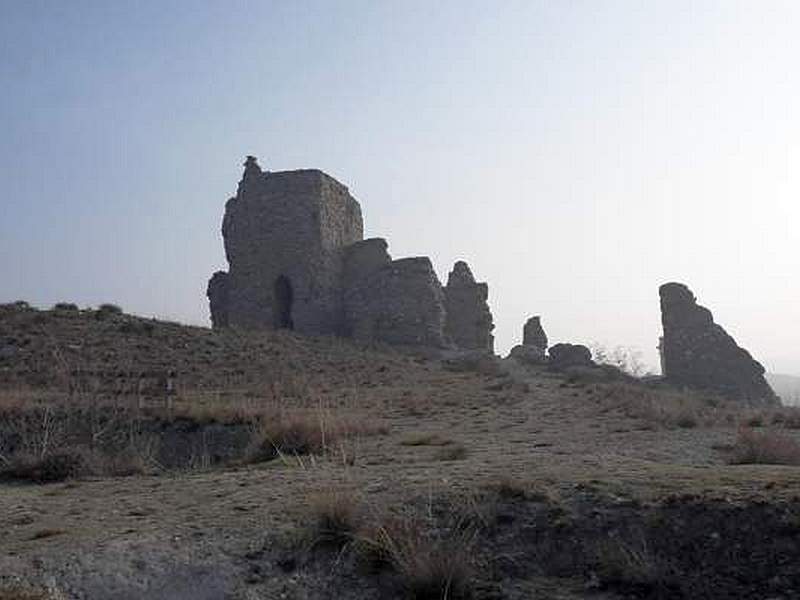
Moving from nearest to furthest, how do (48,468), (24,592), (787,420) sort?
(24,592) < (48,468) < (787,420)

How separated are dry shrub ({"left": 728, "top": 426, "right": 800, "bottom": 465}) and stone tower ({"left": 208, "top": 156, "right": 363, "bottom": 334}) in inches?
970

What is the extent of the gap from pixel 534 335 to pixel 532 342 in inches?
13.8

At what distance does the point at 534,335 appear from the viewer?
145 feet

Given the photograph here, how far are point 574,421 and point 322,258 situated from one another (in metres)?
19.6

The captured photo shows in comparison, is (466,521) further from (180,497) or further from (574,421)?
(574,421)

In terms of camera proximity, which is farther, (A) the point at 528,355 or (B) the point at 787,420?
(A) the point at 528,355

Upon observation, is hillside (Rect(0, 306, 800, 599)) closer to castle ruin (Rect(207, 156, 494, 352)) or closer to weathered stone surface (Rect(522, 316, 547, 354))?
castle ruin (Rect(207, 156, 494, 352))

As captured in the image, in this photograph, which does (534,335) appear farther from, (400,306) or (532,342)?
(400,306)

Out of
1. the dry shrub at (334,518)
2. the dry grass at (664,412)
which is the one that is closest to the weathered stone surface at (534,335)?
the dry grass at (664,412)

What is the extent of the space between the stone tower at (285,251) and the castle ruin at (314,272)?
4 cm

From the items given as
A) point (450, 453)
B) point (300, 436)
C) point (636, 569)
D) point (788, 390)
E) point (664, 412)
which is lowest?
point (636, 569)

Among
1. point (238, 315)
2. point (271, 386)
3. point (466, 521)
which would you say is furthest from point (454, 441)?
point (238, 315)

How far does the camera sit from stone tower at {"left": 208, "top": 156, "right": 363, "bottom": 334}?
34.7 m

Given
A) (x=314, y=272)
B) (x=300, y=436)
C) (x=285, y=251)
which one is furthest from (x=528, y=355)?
(x=300, y=436)
